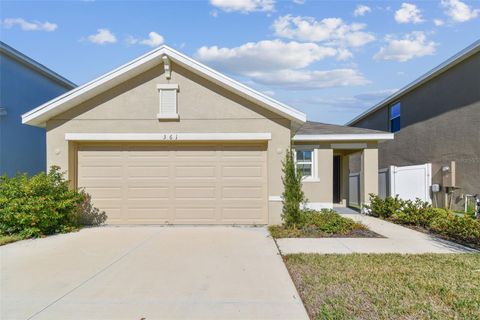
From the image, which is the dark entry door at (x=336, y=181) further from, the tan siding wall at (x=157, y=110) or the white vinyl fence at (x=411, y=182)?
the tan siding wall at (x=157, y=110)

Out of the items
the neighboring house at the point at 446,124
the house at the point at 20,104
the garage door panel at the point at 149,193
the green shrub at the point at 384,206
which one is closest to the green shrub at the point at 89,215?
the garage door panel at the point at 149,193

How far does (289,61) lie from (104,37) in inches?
313

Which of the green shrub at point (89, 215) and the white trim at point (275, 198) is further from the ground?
the white trim at point (275, 198)

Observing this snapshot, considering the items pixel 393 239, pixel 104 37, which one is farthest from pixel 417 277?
pixel 104 37

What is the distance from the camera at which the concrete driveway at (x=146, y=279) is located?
410cm

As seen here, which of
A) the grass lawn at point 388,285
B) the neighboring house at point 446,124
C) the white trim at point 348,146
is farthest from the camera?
the white trim at point 348,146

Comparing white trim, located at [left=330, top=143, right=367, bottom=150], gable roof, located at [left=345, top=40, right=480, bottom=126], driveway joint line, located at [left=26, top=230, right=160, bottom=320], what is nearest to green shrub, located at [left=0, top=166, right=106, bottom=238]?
driveway joint line, located at [left=26, top=230, right=160, bottom=320]

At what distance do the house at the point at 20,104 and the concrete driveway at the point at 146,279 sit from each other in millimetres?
6080

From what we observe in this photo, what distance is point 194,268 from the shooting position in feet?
18.6

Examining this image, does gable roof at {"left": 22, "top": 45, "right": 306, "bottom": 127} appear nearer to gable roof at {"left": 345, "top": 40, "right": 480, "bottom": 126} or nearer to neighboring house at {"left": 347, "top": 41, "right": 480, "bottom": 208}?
gable roof at {"left": 345, "top": 40, "right": 480, "bottom": 126}

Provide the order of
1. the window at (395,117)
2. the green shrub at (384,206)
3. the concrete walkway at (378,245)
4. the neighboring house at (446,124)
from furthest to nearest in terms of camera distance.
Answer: the window at (395,117), the neighboring house at (446,124), the green shrub at (384,206), the concrete walkway at (378,245)

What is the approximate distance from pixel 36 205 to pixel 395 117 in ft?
57.5

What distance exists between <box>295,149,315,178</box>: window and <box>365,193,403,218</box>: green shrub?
2.34 metres

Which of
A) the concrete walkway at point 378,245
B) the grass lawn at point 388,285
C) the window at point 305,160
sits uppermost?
the window at point 305,160
